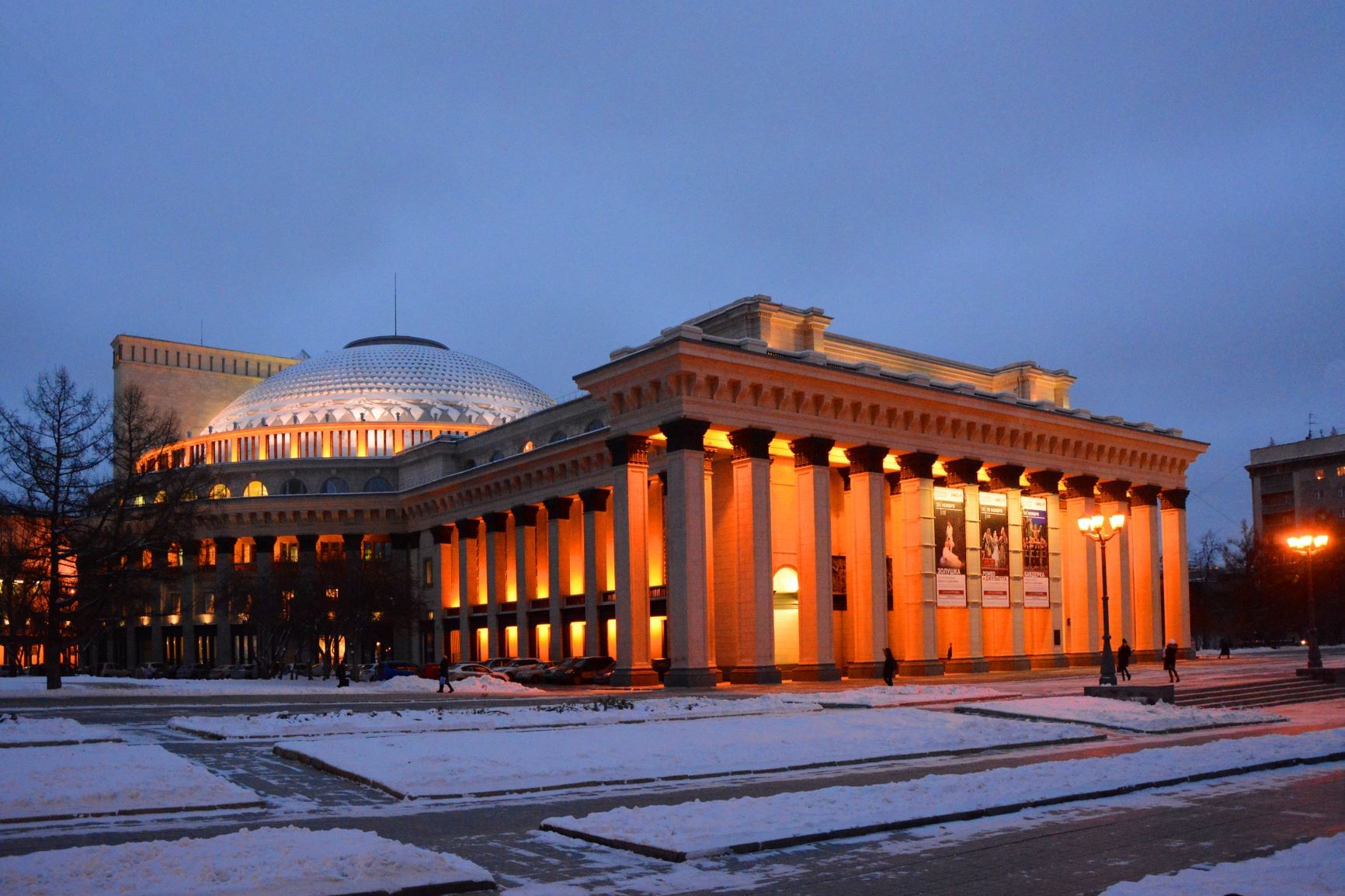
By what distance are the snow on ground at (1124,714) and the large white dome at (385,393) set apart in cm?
6526

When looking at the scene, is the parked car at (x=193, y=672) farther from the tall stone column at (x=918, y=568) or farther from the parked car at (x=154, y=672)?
the tall stone column at (x=918, y=568)

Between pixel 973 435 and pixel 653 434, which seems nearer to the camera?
pixel 653 434

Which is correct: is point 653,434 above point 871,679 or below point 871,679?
above

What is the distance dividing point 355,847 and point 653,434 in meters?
35.4

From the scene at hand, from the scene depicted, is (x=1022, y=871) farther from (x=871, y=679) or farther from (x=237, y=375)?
(x=237, y=375)

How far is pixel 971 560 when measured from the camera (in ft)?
179

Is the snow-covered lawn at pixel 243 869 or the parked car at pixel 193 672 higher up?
the snow-covered lawn at pixel 243 869

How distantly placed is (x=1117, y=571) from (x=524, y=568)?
31.6 meters

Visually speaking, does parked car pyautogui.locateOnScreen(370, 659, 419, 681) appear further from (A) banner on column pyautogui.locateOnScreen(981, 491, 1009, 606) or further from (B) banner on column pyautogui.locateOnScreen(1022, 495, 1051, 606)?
(B) banner on column pyautogui.locateOnScreen(1022, 495, 1051, 606)

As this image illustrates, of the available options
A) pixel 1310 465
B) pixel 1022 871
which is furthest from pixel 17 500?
pixel 1310 465

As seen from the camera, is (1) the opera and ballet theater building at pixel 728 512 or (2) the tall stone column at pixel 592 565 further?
(2) the tall stone column at pixel 592 565

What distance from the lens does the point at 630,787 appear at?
1712 cm

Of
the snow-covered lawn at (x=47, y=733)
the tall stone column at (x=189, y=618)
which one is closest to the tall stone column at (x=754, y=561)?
the snow-covered lawn at (x=47, y=733)

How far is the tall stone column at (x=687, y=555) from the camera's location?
42888 millimetres
